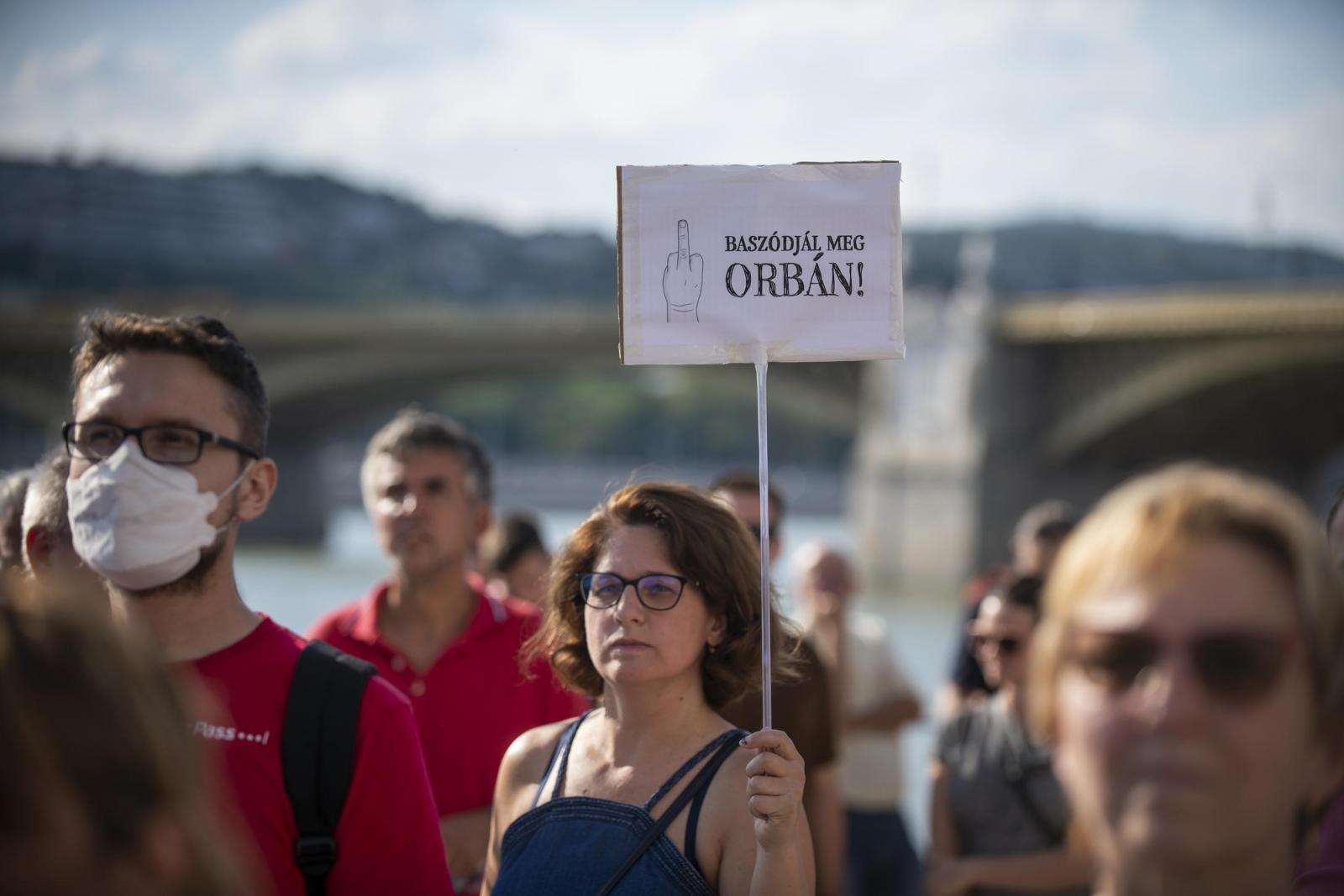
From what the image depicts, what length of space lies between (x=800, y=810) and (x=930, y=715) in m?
14.4

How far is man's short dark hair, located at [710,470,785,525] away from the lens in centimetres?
448

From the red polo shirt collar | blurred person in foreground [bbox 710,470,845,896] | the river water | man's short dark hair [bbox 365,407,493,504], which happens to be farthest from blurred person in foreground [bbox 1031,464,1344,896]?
the river water

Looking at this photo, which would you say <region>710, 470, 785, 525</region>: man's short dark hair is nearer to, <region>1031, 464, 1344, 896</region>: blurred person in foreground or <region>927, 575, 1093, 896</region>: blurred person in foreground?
<region>927, 575, 1093, 896</region>: blurred person in foreground

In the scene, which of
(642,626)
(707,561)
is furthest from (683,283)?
(642,626)

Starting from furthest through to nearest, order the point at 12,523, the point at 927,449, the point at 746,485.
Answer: the point at 927,449 → the point at 746,485 → the point at 12,523

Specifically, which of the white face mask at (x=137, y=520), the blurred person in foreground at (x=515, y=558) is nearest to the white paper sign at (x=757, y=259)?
the white face mask at (x=137, y=520)

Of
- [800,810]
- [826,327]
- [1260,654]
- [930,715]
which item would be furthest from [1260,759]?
[930,715]

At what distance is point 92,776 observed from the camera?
4.27 feet

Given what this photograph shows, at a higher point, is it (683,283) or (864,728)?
(683,283)

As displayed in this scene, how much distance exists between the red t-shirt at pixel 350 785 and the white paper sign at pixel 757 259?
918 mm

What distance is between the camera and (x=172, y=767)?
1.33m

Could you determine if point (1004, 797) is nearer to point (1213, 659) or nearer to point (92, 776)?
point (1213, 659)

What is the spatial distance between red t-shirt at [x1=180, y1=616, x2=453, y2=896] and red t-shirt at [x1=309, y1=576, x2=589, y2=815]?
1.08 metres

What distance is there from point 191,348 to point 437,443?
Result: 1.76 metres
